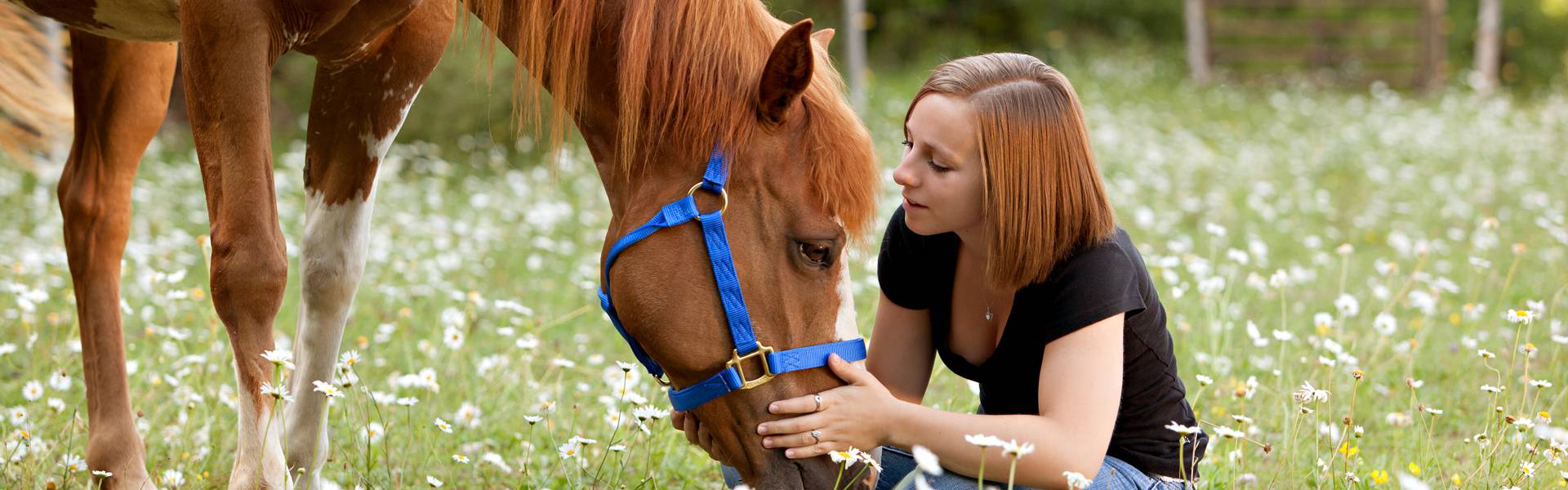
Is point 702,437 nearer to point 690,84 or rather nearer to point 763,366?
point 763,366

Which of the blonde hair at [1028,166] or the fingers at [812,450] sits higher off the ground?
the blonde hair at [1028,166]

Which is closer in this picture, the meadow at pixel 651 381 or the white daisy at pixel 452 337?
the meadow at pixel 651 381

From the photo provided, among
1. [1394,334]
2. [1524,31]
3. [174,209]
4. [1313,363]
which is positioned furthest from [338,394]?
[1524,31]

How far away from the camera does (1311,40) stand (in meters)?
15.0

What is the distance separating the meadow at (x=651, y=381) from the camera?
110 inches

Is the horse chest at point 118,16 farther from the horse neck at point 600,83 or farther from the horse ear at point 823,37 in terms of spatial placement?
the horse ear at point 823,37

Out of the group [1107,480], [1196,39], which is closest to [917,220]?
[1107,480]

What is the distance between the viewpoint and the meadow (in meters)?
2.79

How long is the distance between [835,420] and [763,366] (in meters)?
0.15

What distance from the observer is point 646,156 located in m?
2.20

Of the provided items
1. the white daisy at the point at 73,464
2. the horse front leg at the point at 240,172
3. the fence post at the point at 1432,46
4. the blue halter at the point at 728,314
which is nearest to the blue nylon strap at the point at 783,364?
the blue halter at the point at 728,314

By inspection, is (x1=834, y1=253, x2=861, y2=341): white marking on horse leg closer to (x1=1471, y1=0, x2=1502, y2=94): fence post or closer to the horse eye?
the horse eye

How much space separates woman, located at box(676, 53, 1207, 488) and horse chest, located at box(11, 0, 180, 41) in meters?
1.46

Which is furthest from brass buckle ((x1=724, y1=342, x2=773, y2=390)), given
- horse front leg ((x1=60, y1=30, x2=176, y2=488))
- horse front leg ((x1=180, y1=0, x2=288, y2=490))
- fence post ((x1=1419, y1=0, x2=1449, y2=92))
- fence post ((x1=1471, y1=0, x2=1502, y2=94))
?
fence post ((x1=1471, y1=0, x2=1502, y2=94))
